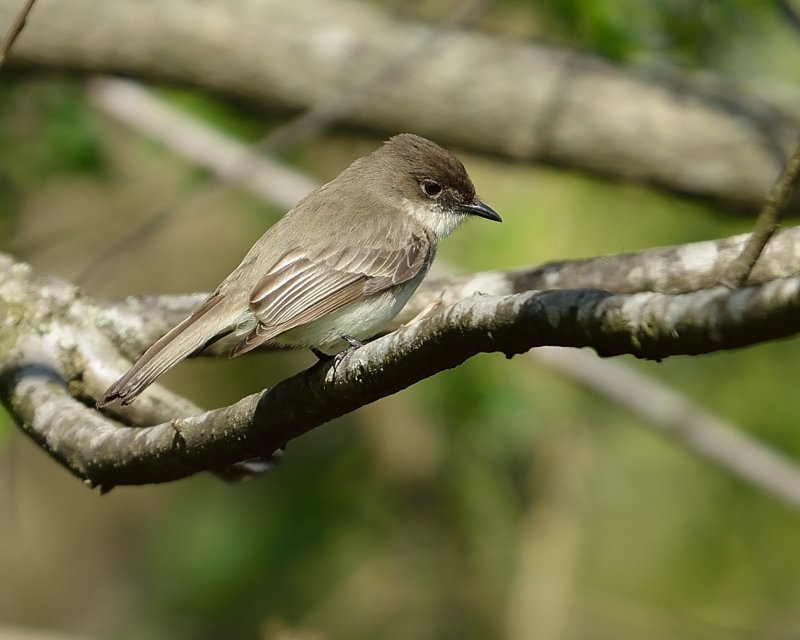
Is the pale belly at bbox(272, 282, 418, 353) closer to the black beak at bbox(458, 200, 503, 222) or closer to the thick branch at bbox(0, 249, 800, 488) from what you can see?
the thick branch at bbox(0, 249, 800, 488)

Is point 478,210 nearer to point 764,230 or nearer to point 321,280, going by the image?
point 321,280

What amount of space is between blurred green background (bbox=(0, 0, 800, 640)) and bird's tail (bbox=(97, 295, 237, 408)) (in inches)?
117

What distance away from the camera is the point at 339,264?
15.5 ft

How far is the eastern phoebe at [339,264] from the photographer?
422cm

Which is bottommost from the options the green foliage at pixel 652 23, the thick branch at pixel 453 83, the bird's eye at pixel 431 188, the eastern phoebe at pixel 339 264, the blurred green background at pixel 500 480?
the blurred green background at pixel 500 480

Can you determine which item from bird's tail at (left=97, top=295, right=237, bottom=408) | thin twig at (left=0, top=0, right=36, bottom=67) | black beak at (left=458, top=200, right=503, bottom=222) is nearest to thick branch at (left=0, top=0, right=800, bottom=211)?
black beak at (left=458, top=200, right=503, bottom=222)

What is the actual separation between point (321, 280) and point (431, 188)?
1.22 m

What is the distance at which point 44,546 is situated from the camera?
10.7m

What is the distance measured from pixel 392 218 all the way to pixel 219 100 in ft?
8.78

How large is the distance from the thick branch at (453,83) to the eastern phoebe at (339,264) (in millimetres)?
1519

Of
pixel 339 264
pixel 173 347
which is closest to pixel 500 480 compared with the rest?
pixel 339 264

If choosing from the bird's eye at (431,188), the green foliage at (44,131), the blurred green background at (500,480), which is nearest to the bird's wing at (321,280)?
the bird's eye at (431,188)

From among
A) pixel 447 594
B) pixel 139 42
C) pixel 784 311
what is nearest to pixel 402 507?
pixel 447 594

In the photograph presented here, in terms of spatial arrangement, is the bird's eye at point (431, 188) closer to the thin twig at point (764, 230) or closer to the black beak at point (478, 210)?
the black beak at point (478, 210)
